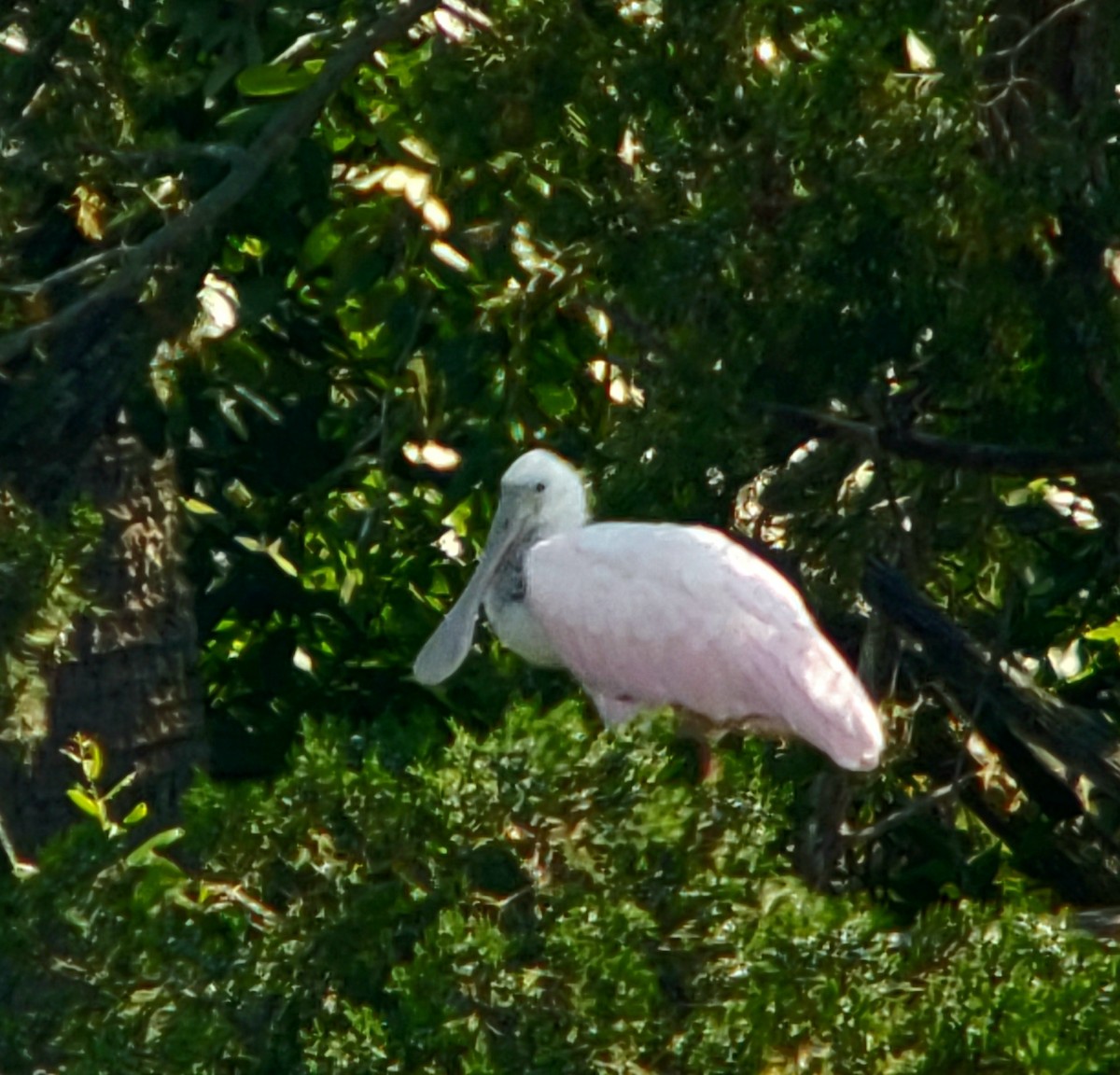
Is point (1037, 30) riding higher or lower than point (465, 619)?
higher

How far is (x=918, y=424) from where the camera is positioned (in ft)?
19.6

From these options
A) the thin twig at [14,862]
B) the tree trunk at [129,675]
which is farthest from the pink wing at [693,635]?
the tree trunk at [129,675]

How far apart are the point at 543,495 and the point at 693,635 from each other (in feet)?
2.10

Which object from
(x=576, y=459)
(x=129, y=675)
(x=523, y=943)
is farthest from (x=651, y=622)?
(x=129, y=675)

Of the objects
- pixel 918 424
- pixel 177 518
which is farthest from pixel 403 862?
pixel 177 518

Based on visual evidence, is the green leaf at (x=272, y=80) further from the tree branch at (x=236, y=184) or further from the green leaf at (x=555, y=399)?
the green leaf at (x=555, y=399)

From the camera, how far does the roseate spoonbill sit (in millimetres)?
5641

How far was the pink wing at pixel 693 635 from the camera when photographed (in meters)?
5.61

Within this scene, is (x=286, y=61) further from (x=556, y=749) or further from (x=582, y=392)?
(x=556, y=749)

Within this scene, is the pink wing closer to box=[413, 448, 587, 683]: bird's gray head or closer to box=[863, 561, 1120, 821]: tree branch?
box=[413, 448, 587, 683]: bird's gray head

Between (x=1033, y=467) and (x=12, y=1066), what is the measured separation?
242 cm

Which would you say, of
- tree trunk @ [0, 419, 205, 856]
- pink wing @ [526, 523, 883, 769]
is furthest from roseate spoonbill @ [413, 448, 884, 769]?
tree trunk @ [0, 419, 205, 856]

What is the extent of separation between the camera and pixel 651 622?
602 cm

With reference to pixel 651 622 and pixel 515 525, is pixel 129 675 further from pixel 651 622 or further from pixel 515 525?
pixel 651 622
